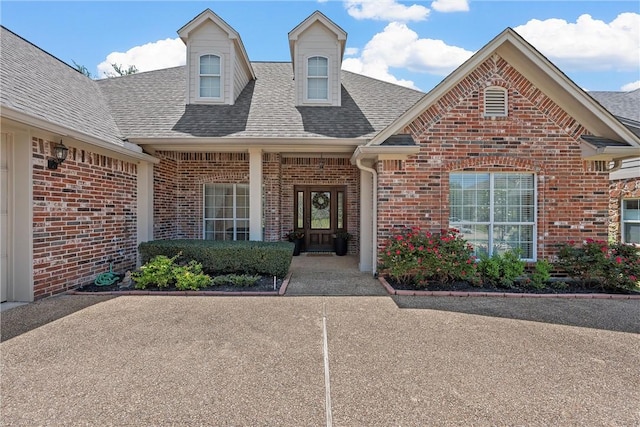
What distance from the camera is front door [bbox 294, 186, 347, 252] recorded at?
10406 millimetres

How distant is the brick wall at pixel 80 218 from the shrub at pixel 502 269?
7733 millimetres

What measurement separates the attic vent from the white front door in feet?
28.6

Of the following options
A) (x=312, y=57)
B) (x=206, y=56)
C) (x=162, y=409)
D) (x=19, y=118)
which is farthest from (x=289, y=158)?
(x=162, y=409)

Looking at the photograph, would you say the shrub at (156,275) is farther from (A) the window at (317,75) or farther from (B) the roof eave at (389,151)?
(A) the window at (317,75)

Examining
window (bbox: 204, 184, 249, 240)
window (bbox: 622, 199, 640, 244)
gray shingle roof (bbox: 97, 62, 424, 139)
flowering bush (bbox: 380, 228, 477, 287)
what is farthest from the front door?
window (bbox: 622, 199, 640, 244)

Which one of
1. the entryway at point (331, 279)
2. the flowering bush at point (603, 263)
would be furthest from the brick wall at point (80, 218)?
the flowering bush at point (603, 263)

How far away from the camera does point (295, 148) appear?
298 inches

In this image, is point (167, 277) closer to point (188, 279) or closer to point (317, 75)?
point (188, 279)

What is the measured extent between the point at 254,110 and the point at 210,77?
175cm

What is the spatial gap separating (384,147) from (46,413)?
5.91 meters

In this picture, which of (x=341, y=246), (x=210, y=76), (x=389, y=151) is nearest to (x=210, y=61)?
(x=210, y=76)

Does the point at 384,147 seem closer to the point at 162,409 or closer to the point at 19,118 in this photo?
the point at 162,409

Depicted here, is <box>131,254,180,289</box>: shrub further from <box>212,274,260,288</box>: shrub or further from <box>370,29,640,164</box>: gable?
<box>370,29,640,164</box>: gable

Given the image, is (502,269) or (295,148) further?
(295,148)
